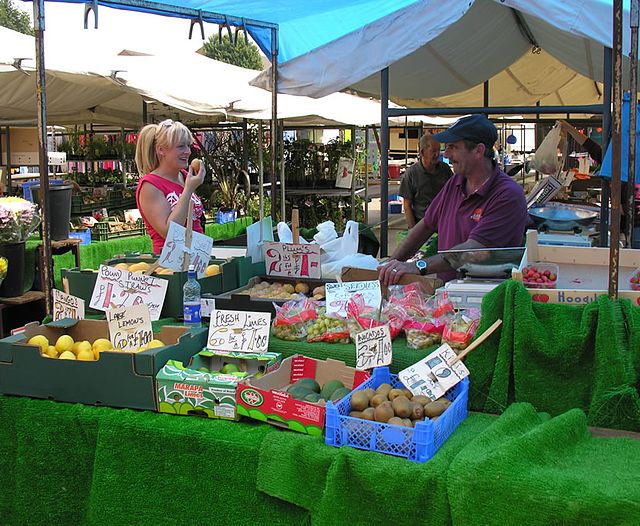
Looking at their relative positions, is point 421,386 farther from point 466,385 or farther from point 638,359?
point 638,359

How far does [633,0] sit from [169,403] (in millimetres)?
2645

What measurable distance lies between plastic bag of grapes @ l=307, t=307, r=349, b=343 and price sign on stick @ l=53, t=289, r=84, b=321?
0.99 m

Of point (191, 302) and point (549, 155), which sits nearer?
point (191, 302)

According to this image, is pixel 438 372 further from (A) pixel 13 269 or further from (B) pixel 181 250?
(A) pixel 13 269

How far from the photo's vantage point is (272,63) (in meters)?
4.79

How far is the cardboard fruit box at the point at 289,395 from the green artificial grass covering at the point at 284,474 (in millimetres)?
50

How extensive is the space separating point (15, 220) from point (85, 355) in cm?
303

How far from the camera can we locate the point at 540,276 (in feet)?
9.39

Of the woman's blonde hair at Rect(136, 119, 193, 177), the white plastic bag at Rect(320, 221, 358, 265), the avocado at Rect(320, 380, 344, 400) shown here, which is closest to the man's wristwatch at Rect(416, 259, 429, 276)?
the white plastic bag at Rect(320, 221, 358, 265)

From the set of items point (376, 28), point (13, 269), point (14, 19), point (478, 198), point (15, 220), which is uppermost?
point (14, 19)

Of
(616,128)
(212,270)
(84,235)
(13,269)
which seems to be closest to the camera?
(616,128)

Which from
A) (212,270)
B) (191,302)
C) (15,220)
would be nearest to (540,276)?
(191,302)

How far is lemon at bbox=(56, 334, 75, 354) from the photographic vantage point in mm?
2865

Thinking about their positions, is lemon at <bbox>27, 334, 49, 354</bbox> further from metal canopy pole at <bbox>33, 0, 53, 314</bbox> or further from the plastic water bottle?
the plastic water bottle
